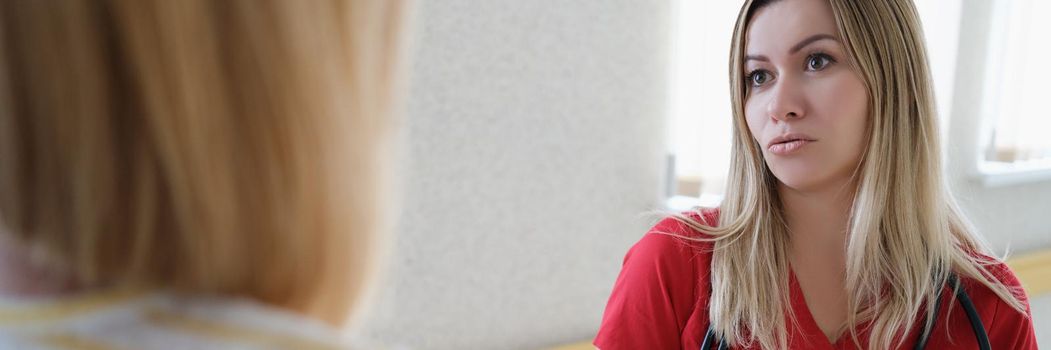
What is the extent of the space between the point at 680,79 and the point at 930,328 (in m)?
1.31

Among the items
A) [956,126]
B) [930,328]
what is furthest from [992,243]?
[930,328]

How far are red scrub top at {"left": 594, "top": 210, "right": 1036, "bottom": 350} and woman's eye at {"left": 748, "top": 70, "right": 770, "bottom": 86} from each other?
0.29 m

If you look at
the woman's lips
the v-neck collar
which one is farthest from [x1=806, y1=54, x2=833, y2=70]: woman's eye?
the v-neck collar

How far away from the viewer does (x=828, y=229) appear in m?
1.38

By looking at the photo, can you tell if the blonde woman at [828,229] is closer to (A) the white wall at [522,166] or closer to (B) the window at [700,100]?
(A) the white wall at [522,166]

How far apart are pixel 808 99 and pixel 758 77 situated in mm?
112

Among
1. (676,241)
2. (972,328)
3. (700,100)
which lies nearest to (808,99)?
(676,241)

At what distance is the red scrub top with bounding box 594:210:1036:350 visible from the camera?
52.1 inches

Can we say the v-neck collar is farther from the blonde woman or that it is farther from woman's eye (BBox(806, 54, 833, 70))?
woman's eye (BBox(806, 54, 833, 70))

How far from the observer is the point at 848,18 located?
1254 mm

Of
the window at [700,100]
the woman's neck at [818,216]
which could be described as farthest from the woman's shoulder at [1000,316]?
the window at [700,100]

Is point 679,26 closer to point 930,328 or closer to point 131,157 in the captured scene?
point 930,328

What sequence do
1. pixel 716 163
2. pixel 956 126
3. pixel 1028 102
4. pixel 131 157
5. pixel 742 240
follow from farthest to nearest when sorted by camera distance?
1. pixel 1028 102
2. pixel 956 126
3. pixel 716 163
4. pixel 742 240
5. pixel 131 157

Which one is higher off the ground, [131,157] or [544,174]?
[131,157]
